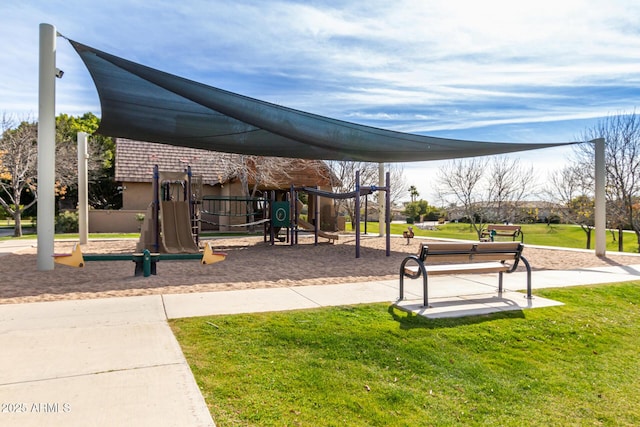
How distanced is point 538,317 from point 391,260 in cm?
565

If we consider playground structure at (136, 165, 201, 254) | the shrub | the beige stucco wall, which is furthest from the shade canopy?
the shrub

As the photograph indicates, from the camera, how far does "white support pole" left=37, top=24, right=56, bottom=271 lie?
805 cm

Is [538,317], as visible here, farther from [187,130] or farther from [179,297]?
[187,130]

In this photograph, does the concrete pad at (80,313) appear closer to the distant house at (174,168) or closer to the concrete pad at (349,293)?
the concrete pad at (349,293)

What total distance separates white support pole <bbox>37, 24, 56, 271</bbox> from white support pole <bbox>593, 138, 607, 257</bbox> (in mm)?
12782

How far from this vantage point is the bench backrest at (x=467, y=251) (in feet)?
18.8

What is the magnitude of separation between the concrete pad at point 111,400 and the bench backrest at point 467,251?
11.5ft

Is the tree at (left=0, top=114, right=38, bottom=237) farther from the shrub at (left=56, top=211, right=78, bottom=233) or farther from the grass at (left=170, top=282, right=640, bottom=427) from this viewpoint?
the grass at (left=170, top=282, right=640, bottom=427)

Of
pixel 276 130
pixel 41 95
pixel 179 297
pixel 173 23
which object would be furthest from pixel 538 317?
pixel 41 95

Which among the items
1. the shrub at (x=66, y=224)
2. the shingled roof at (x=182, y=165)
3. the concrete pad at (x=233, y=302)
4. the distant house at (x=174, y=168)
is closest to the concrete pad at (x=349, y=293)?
the concrete pad at (x=233, y=302)

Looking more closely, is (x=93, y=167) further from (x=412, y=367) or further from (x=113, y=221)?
(x=412, y=367)

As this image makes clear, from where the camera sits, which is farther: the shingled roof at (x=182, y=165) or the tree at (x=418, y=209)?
the tree at (x=418, y=209)

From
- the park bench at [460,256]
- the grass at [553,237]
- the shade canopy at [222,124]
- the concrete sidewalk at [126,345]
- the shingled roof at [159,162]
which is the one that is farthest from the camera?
the grass at [553,237]

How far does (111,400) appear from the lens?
287cm
